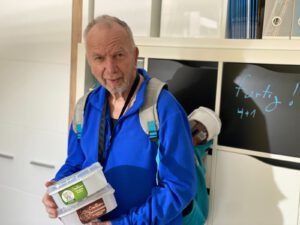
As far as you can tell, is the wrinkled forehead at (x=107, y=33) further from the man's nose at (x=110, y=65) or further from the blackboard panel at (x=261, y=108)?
the blackboard panel at (x=261, y=108)

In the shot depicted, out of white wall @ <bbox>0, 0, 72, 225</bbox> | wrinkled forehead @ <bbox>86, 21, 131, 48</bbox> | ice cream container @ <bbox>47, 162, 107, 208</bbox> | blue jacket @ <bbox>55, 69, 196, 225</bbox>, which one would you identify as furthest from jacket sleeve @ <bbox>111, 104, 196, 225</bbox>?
white wall @ <bbox>0, 0, 72, 225</bbox>

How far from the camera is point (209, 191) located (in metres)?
1.40

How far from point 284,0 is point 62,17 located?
1.03m

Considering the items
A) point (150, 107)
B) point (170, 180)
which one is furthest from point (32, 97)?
point (170, 180)

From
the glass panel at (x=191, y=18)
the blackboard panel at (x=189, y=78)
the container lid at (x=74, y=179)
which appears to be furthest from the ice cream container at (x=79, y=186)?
the glass panel at (x=191, y=18)

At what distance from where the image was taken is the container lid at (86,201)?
104 centimetres

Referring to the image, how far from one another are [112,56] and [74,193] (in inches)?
16.0

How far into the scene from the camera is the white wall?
1820mm

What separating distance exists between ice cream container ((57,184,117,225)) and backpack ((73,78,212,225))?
177 millimetres

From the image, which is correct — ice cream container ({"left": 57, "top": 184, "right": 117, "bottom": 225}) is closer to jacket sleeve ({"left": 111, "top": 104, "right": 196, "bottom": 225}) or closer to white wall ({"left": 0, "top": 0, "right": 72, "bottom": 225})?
jacket sleeve ({"left": 111, "top": 104, "right": 196, "bottom": 225})

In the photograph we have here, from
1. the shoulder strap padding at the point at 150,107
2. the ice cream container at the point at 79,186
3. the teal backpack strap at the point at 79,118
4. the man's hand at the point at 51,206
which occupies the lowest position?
the man's hand at the point at 51,206

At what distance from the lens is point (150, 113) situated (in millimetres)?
1106

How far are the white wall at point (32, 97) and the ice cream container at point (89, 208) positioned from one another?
2.74 feet

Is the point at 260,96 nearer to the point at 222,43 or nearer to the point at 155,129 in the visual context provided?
the point at 222,43
